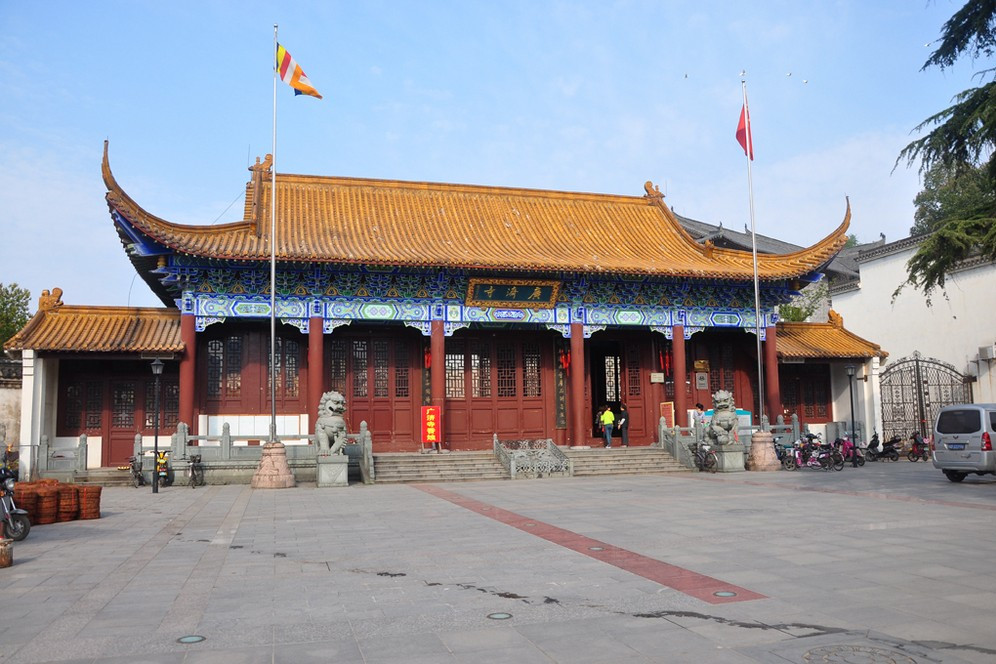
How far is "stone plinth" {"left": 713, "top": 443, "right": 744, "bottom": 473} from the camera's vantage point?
18.9m

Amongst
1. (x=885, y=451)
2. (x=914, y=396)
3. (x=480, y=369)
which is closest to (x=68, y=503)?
(x=480, y=369)

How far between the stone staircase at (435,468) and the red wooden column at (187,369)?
4.30 metres

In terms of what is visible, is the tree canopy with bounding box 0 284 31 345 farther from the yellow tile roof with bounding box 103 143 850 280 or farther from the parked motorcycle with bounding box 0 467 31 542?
the parked motorcycle with bounding box 0 467 31 542

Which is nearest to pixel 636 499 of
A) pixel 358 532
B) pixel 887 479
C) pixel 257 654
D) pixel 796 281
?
pixel 358 532

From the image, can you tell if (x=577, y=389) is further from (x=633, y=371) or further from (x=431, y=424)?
(x=431, y=424)

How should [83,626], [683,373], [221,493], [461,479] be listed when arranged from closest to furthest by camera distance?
1. [83,626]
2. [221,493]
3. [461,479]
4. [683,373]

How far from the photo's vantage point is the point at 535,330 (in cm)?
2209

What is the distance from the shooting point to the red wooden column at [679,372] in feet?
69.7

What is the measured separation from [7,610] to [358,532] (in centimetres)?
424

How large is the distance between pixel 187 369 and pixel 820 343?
58.4ft

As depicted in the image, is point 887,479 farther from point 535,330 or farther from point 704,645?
point 704,645

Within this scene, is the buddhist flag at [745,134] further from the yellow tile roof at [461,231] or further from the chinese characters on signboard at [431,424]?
the chinese characters on signboard at [431,424]

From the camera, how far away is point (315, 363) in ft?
61.8

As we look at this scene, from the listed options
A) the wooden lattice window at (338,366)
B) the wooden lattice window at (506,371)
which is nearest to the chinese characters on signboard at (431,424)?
the wooden lattice window at (338,366)
